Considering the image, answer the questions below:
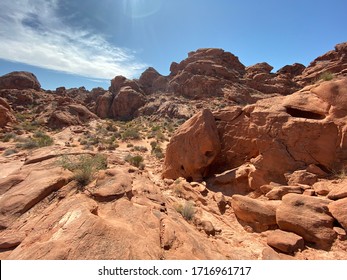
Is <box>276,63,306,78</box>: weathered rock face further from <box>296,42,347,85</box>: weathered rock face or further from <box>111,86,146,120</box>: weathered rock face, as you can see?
<box>111,86,146,120</box>: weathered rock face

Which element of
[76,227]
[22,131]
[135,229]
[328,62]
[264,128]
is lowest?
[22,131]

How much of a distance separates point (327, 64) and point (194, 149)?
4523 centimetres

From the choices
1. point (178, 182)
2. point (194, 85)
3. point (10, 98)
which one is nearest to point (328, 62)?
point (194, 85)

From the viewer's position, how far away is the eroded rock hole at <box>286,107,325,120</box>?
729 cm

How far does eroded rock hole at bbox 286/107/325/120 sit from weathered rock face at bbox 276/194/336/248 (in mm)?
3181

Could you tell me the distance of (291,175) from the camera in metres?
6.81

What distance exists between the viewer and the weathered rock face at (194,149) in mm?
9266

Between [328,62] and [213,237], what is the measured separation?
5010 centimetres

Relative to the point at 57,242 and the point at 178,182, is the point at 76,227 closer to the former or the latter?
the point at 57,242

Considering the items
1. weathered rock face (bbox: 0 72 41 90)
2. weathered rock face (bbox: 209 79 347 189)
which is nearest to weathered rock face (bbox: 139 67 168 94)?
weathered rock face (bbox: 0 72 41 90)

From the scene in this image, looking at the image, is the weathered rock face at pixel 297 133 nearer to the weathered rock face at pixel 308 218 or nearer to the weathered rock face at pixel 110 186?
the weathered rock face at pixel 308 218

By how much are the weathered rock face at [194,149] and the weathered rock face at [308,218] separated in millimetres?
4024

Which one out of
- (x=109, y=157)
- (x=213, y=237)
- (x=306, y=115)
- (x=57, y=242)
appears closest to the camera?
(x=57, y=242)

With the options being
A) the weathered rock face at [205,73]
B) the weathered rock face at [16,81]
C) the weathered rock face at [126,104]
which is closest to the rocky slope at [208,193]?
the weathered rock face at [205,73]
